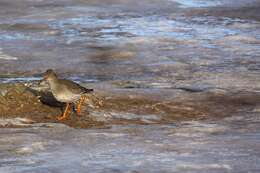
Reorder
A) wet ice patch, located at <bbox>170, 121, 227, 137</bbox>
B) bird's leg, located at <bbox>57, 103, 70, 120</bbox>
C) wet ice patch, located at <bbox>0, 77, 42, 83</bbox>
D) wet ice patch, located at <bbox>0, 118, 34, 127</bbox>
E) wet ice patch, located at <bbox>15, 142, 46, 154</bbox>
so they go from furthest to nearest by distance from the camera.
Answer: wet ice patch, located at <bbox>0, 77, 42, 83</bbox>
bird's leg, located at <bbox>57, 103, 70, 120</bbox>
wet ice patch, located at <bbox>0, 118, 34, 127</bbox>
wet ice patch, located at <bbox>170, 121, 227, 137</bbox>
wet ice patch, located at <bbox>15, 142, 46, 154</bbox>

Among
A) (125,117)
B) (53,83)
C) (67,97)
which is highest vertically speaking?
(53,83)

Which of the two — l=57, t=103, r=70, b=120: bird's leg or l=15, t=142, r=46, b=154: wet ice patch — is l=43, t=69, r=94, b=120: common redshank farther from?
l=15, t=142, r=46, b=154: wet ice patch

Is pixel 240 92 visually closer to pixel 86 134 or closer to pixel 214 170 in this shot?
pixel 86 134

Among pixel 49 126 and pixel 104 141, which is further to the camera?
pixel 49 126

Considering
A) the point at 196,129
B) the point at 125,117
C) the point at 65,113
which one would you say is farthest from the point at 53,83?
the point at 196,129

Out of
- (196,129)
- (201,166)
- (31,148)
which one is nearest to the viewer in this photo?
(201,166)

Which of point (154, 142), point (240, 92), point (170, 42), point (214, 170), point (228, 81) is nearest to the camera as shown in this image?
point (214, 170)

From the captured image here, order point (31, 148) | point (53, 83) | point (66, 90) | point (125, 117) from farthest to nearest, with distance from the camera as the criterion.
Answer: point (125, 117) < point (53, 83) < point (66, 90) < point (31, 148)

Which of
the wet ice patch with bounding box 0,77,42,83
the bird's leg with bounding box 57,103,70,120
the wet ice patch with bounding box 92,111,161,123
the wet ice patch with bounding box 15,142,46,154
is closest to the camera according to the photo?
the wet ice patch with bounding box 15,142,46,154

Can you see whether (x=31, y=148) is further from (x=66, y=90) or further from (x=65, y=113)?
(x=65, y=113)

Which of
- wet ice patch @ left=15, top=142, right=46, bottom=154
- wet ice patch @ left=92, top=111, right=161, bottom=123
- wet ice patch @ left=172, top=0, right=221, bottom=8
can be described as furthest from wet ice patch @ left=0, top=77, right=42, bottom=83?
wet ice patch @ left=172, top=0, right=221, bottom=8

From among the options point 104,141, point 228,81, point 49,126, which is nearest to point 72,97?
point 49,126

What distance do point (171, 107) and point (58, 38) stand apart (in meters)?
5.91

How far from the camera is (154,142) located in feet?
26.1
